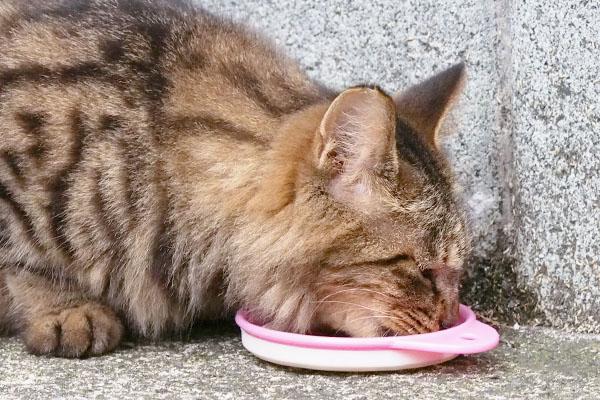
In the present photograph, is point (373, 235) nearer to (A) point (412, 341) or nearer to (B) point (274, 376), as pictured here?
(A) point (412, 341)

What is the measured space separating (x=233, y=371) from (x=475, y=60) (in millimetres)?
1273

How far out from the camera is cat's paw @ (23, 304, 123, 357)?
7.64ft

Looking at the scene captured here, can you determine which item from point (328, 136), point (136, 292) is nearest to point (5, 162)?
point (136, 292)

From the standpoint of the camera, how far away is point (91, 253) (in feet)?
7.73

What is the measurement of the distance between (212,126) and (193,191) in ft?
0.58

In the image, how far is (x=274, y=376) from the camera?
7.23ft

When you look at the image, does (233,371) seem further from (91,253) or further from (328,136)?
(328,136)

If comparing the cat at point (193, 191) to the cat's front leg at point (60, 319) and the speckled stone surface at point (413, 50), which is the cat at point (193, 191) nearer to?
the cat's front leg at point (60, 319)

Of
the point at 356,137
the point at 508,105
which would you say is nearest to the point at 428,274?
the point at 356,137

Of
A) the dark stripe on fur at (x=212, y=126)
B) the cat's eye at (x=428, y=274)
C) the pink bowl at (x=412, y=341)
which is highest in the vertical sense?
the dark stripe on fur at (x=212, y=126)

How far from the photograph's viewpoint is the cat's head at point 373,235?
6.87 feet

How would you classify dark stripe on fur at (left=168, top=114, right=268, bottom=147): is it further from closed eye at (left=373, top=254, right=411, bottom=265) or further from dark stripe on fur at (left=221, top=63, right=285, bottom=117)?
closed eye at (left=373, top=254, right=411, bottom=265)

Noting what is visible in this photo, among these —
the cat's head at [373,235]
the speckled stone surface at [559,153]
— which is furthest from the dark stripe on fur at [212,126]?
the speckled stone surface at [559,153]

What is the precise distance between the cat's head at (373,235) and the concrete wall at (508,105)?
0.42 m
